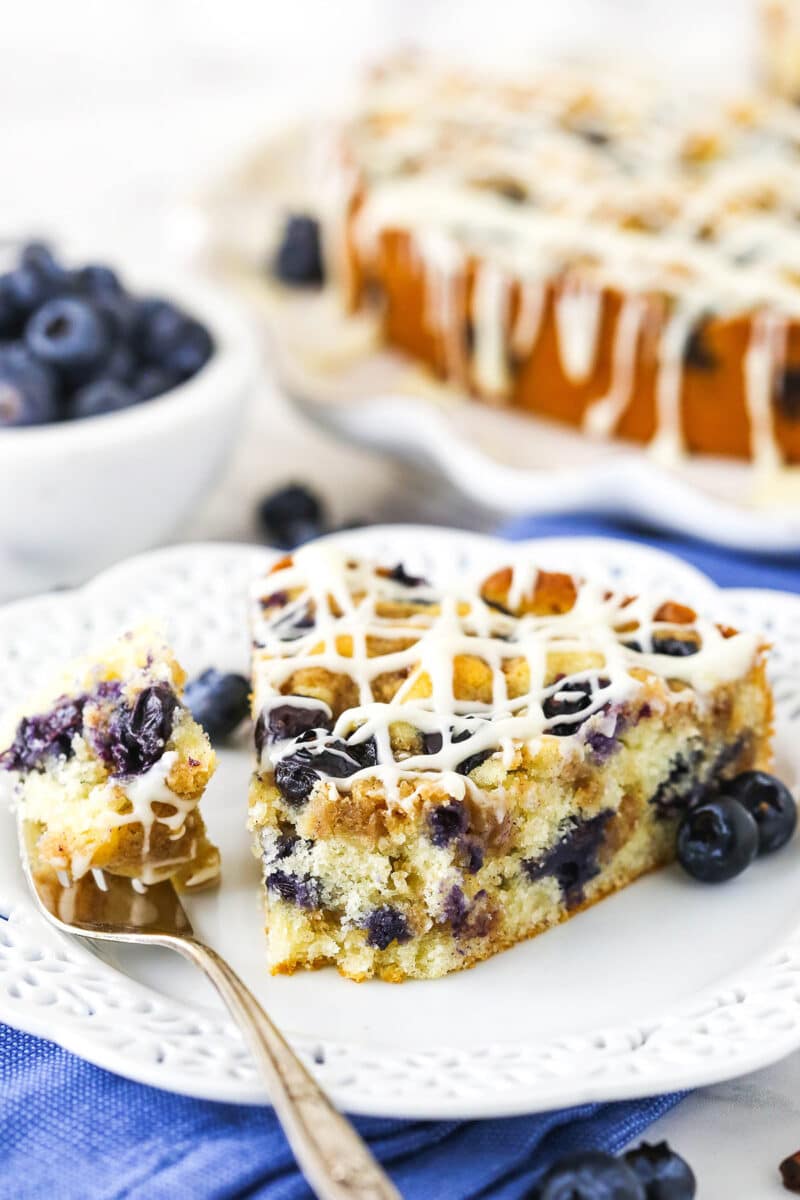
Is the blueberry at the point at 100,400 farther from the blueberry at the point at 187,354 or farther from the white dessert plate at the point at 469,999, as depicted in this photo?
the white dessert plate at the point at 469,999

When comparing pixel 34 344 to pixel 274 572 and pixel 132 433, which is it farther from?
pixel 274 572

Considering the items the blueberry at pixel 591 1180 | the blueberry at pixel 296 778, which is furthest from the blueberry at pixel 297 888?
the blueberry at pixel 591 1180

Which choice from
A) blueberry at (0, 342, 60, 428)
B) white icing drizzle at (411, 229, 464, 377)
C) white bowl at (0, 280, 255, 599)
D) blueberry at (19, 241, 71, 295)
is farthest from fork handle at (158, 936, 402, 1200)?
white icing drizzle at (411, 229, 464, 377)

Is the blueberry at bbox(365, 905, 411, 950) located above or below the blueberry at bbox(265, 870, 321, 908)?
below

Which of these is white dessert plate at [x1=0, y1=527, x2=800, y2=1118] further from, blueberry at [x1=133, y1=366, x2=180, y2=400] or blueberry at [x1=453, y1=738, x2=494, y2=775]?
blueberry at [x1=133, y1=366, x2=180, y2=400]

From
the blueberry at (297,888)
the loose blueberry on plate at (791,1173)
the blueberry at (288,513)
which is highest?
the blueberry at (297,888)

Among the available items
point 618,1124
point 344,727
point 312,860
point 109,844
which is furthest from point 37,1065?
point 618,1124

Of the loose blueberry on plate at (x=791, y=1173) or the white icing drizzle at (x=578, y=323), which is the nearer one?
the loose blueberry on plate at (x=791, y=1173)
